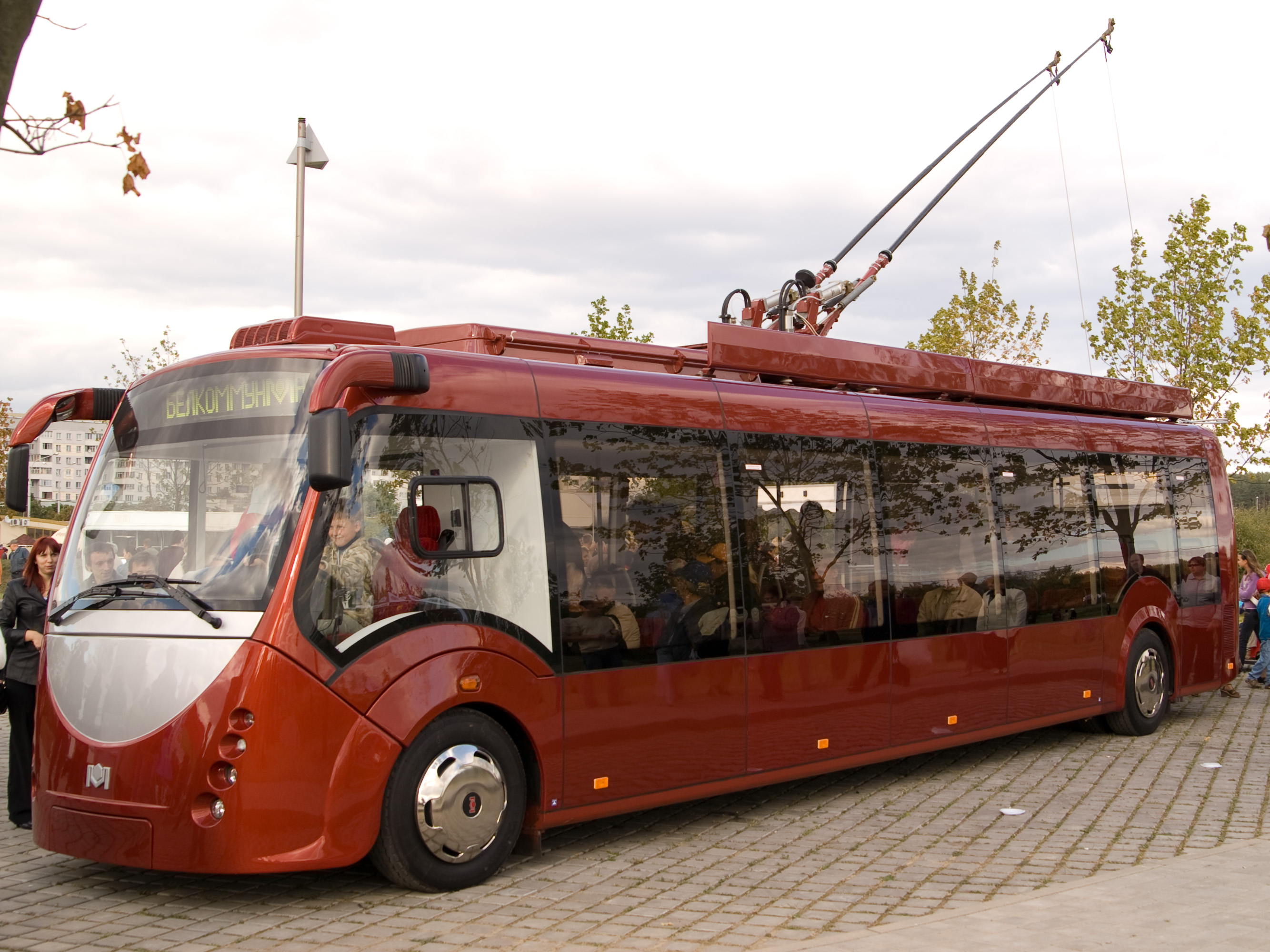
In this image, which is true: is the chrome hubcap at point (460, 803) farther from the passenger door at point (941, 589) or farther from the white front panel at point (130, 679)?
the passenger door at point (941, 589)

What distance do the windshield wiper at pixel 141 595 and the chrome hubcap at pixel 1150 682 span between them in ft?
29.2

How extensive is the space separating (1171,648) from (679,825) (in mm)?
6507

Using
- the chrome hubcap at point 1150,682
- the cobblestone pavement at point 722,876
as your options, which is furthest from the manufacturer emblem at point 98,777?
the chrome hubcap at point 1150,682

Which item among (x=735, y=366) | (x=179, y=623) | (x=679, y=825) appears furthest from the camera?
(x=735, y=366)

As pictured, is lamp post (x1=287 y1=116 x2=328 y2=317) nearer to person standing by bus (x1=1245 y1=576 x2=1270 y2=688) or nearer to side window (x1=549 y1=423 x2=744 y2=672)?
side window (x1=549 y1=423 x2=744 y2=672)

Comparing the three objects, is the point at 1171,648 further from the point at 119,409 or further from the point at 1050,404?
the point at 119,409

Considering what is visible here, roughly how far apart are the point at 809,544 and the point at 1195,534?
20.0 feet

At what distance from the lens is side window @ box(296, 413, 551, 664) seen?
6.54m

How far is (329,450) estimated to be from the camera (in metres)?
6.13

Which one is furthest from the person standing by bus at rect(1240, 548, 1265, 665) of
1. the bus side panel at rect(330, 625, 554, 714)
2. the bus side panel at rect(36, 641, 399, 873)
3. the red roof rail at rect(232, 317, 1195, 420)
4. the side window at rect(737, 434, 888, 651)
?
the bus side panel at rect(36, 641, 399, 873)

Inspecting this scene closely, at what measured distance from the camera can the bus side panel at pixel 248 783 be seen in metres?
6.12

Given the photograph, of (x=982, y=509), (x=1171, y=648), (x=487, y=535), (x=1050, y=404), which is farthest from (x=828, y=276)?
(x=487, y=535)

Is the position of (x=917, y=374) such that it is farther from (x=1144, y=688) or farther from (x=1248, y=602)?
(x=1248, y=602)

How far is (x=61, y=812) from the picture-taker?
6535mm
